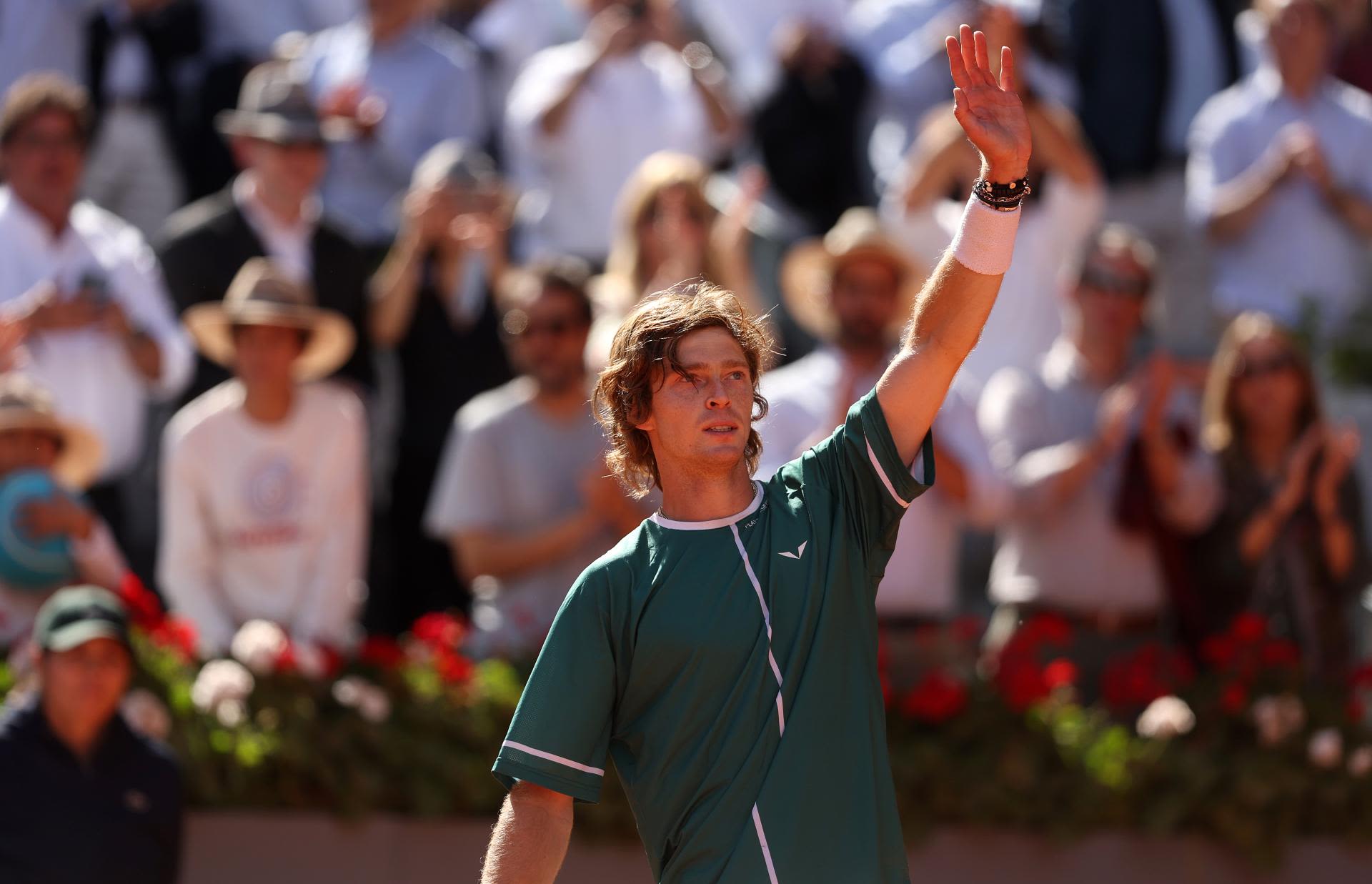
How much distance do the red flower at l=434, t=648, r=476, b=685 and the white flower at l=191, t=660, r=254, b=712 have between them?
0.65 meters

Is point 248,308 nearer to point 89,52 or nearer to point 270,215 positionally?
point 270,215

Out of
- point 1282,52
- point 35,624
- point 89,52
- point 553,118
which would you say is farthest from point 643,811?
point 89,52

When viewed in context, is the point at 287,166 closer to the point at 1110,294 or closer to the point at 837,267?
the point at 837,267

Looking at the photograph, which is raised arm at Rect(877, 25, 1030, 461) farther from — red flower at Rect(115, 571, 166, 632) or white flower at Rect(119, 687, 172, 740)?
red flower at Rect(115, 571, 166, 632)

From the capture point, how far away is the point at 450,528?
750 cm

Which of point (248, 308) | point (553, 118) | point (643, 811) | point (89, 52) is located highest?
point (89, 52)

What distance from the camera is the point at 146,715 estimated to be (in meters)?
6.44

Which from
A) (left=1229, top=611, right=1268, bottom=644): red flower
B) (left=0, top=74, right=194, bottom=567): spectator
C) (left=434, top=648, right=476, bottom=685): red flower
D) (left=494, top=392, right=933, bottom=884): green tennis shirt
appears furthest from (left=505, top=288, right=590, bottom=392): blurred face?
(left=494, top=392, right=933, bottom=884): green tennis shirt

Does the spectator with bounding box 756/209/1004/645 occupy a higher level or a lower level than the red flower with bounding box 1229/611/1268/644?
higher

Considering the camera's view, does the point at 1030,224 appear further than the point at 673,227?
Yes

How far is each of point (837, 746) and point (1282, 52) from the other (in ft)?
22.9

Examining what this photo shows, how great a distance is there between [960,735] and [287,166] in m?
3.61

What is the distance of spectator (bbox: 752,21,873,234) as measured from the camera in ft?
33.9

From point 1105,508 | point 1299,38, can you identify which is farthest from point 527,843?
point 1299,38
